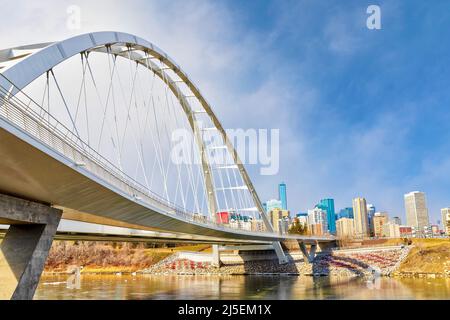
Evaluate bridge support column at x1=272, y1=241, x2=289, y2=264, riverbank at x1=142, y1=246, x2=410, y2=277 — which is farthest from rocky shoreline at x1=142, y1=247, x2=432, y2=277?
bridge support column at x1=272, y1=241, x2=289, y2=264

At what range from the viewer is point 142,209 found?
18.8 m

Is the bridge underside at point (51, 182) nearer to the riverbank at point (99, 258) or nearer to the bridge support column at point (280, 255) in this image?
the bridge support column at point (280, 255)

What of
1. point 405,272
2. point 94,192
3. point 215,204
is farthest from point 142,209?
point 405,272

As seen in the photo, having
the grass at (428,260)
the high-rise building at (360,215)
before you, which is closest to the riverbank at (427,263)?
the grass at (428,260)

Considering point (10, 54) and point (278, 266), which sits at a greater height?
point (10, 54)

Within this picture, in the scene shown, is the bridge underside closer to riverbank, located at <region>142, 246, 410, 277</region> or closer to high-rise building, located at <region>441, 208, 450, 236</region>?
riverbank, located at <region>142, 246, 410, 277</region>

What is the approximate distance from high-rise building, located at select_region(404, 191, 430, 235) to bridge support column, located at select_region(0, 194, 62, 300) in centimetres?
18674

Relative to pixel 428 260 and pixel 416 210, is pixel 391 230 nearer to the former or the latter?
pixel 416 210

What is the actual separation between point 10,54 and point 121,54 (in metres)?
13.2

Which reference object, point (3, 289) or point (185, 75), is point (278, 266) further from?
point (3, 289)

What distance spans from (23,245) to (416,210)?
7602 inches

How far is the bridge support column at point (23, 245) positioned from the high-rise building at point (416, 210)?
187 meters

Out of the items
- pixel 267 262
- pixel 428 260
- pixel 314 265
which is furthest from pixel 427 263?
pixel 267 262

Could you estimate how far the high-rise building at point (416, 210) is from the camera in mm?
178500
